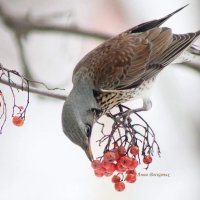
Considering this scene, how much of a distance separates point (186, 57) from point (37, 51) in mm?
1359

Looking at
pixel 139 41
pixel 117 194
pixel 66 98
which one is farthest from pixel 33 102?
pixel 66 98

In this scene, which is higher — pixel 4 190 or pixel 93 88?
pixel 93 88

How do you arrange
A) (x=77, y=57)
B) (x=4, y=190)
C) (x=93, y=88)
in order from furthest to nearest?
1. (x=77, y=57)
2. (x=4, y=190)
3. (x=93, y=88)

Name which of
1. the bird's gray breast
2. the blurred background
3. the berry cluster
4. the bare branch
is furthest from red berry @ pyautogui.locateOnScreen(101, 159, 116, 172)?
the blurred background

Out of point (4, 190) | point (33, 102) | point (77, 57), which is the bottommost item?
point (4, 190)

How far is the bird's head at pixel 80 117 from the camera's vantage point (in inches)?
77.7

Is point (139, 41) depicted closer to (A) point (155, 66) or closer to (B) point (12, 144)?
(A) point (155, 66)

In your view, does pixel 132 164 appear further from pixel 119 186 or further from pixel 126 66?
pixel 126 66

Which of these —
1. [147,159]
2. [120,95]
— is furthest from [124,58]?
[147,159]

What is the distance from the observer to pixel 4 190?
3.28 m

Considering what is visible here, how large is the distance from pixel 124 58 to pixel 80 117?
1.53 feet

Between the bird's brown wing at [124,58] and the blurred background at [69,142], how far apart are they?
0.83m

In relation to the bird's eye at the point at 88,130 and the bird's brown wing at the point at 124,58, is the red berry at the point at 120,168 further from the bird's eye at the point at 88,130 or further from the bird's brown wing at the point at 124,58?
the bird's brown wing at the point at 124,58

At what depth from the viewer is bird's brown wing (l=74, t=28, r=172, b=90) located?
2359 mm
